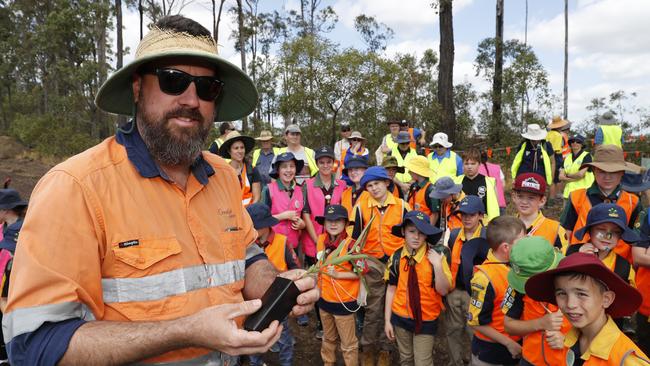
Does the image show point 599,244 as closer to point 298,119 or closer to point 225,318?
point 225,318

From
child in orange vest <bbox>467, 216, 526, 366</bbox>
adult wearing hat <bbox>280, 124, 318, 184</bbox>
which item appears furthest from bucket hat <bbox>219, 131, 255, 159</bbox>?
child in orange vest <bbox>467, 216, 526, 366</bbox>

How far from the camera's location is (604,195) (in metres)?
4.16

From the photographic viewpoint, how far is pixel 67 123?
78.8 feet

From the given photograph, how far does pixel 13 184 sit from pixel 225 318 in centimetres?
1625

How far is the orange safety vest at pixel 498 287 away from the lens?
318cm

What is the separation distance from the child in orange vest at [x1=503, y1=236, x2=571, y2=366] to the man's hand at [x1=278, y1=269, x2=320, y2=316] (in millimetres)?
1712

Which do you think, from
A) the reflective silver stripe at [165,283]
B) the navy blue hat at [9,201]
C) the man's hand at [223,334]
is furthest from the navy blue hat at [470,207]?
the navy blue hat at [9,201]

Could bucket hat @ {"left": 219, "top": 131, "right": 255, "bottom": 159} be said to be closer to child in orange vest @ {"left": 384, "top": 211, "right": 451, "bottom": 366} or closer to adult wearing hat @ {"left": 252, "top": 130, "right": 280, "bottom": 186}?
adult wearing hat @ {"left": 252, "top": 130, "right": 280, "bottom": 186}

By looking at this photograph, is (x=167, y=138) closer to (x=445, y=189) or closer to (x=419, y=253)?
(x=419, y=253)

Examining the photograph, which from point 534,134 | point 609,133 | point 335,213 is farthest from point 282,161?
point 609,133

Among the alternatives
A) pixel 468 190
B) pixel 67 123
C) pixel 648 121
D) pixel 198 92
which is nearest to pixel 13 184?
pixel 67 123

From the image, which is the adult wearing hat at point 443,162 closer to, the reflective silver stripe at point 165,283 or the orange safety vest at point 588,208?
the orange safety vest at point 588,208

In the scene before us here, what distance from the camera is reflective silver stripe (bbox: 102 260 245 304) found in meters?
1.33

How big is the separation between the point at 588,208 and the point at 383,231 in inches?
80.0
